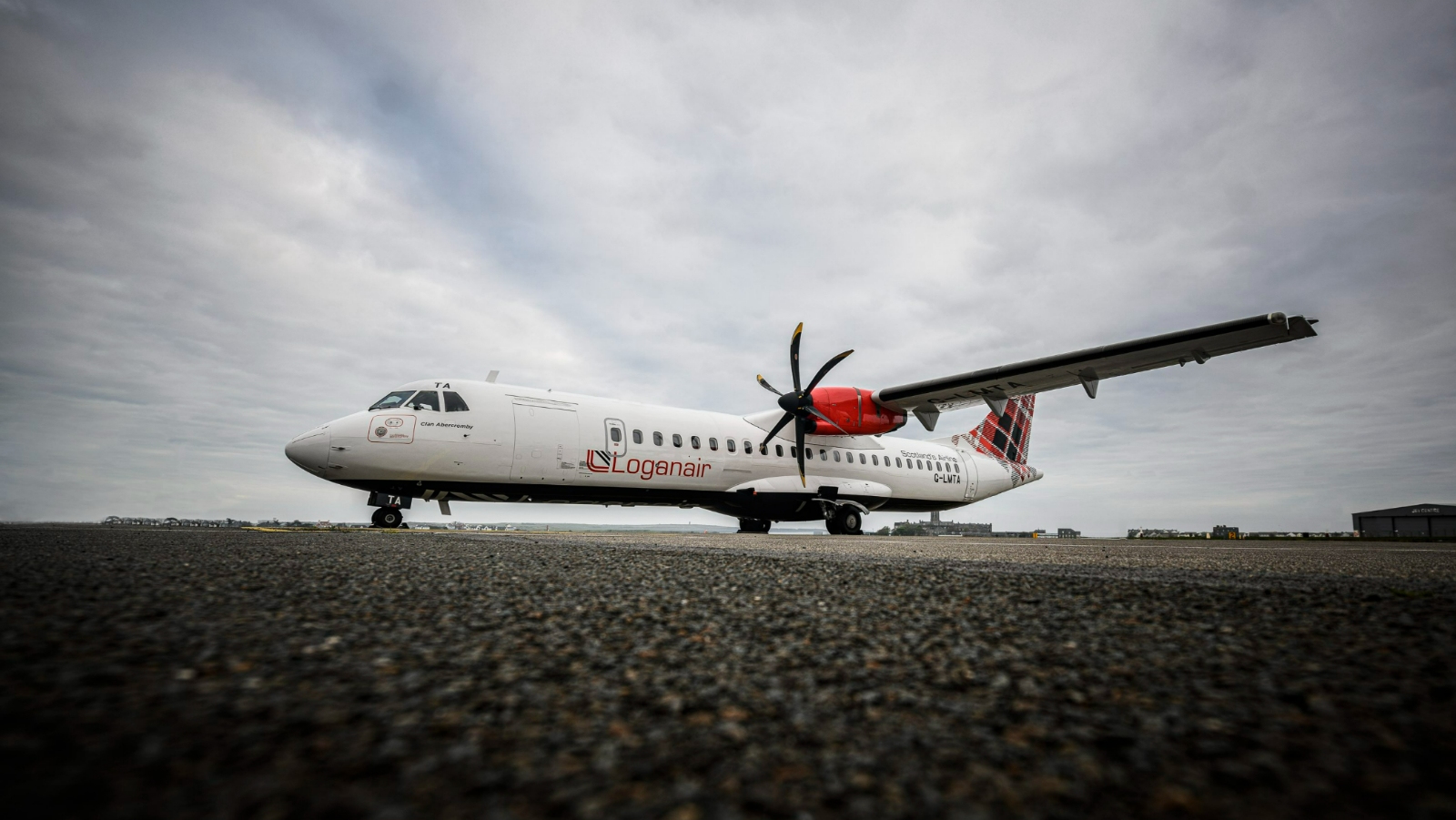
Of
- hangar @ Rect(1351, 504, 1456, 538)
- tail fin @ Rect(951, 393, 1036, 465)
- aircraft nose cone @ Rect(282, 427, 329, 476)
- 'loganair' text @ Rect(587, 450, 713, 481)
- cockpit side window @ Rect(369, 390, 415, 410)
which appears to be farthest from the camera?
hangar @ Rect(1351, 504, 1456, 538)

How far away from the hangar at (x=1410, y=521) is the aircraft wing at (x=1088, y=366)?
33.3 meters

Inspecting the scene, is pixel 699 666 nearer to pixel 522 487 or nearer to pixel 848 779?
pixel 848 779

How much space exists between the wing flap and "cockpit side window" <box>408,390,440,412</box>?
1196 centimetres

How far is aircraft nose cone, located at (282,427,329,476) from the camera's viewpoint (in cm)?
1218

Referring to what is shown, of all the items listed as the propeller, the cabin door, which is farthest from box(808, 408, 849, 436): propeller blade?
the cabin door

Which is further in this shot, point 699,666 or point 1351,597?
point 1351,597

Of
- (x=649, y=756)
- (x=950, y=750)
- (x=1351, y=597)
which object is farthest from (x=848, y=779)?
(x=1351, y=597)

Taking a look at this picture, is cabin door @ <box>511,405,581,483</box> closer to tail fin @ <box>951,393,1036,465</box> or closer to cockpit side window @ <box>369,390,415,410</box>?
cockpit side window @ <box>369,390,415,410</box>

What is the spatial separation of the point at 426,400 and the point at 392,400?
695mm

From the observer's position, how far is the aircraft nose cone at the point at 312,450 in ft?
40.0

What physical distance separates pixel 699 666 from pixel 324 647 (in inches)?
48.5

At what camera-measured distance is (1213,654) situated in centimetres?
217

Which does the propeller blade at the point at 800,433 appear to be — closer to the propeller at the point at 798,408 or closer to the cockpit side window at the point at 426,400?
the propeller at the point at 798,408

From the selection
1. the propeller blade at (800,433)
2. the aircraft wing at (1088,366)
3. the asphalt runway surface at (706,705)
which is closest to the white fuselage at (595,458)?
the propeller blade at (800,433)
